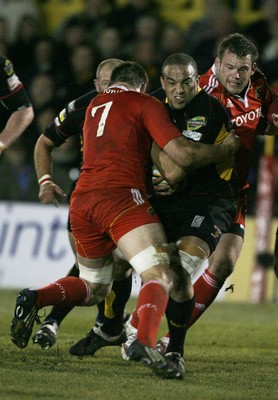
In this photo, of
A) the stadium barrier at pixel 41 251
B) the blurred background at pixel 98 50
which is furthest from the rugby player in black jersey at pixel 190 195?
the stadium barrier at pixel 41 251

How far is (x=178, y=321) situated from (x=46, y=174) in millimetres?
1693

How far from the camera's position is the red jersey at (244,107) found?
768 centimetres

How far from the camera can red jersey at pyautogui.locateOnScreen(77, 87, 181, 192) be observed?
644 centimetres

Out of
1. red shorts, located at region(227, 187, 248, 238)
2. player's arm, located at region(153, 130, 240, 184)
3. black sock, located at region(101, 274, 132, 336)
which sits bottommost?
black sock, located at region(101, 274, 132, 336)

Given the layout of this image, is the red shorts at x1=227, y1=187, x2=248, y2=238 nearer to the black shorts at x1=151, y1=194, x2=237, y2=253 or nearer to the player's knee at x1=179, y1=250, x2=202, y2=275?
the black shorts at x1=151, y1=194, x2=237, y2=253

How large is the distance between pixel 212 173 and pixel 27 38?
887cm

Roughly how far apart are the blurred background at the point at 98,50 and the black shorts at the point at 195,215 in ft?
15.8

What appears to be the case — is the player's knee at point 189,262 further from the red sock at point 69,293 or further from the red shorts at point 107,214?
the red sock at point 69,293

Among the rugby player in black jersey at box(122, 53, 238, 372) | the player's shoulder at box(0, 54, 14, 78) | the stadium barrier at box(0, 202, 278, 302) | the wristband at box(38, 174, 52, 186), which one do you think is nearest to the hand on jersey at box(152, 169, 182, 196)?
the rugby player in black jersey at box(122, 53, 238, 372)

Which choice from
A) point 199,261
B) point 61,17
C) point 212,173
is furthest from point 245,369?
point 61,17

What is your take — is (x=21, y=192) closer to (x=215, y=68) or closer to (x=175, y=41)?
(x=175, y=41)

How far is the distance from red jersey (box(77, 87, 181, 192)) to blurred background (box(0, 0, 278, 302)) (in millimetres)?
5407

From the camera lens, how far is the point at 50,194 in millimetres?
7441

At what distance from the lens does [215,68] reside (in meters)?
7.76
